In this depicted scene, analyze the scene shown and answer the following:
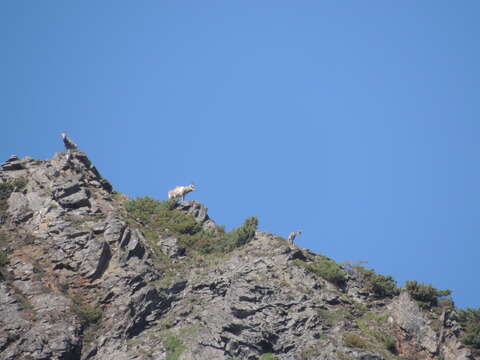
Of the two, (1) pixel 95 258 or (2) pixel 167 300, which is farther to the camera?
(1) pixel 95 258

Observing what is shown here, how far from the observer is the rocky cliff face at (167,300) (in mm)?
43812

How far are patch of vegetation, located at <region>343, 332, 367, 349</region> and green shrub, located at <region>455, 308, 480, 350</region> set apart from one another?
7907 mm

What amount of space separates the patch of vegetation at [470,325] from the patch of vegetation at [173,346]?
20098 millimetres

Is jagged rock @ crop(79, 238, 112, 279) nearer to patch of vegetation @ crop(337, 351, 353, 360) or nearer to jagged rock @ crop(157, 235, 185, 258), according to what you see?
jagged rock @ crop(157, 235, 185, 258)

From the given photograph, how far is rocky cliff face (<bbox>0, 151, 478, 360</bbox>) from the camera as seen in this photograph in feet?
144

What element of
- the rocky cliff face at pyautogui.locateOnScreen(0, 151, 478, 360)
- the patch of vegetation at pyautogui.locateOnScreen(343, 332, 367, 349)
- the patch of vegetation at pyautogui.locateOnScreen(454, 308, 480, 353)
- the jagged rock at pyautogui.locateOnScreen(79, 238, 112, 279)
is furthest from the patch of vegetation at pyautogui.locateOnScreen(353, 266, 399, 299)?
the jagged rock at pyautogui.locateOnScreen(79, 238, 112, 279)

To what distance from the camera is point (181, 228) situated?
61.8 m

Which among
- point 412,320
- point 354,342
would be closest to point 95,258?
point 354,342

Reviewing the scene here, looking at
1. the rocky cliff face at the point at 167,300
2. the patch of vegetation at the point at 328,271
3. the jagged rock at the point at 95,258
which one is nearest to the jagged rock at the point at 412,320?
the rocky cliff face at the point at 167,300

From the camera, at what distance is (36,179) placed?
60.9 m

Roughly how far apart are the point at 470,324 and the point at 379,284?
8.27 meters

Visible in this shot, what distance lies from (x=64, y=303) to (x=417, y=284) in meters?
27.5

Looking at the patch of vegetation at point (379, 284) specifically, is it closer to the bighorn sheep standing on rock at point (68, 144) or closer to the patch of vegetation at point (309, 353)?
the patch of vegetation at point (309, 353)

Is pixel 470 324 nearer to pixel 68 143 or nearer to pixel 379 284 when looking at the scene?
pixel 379 284
